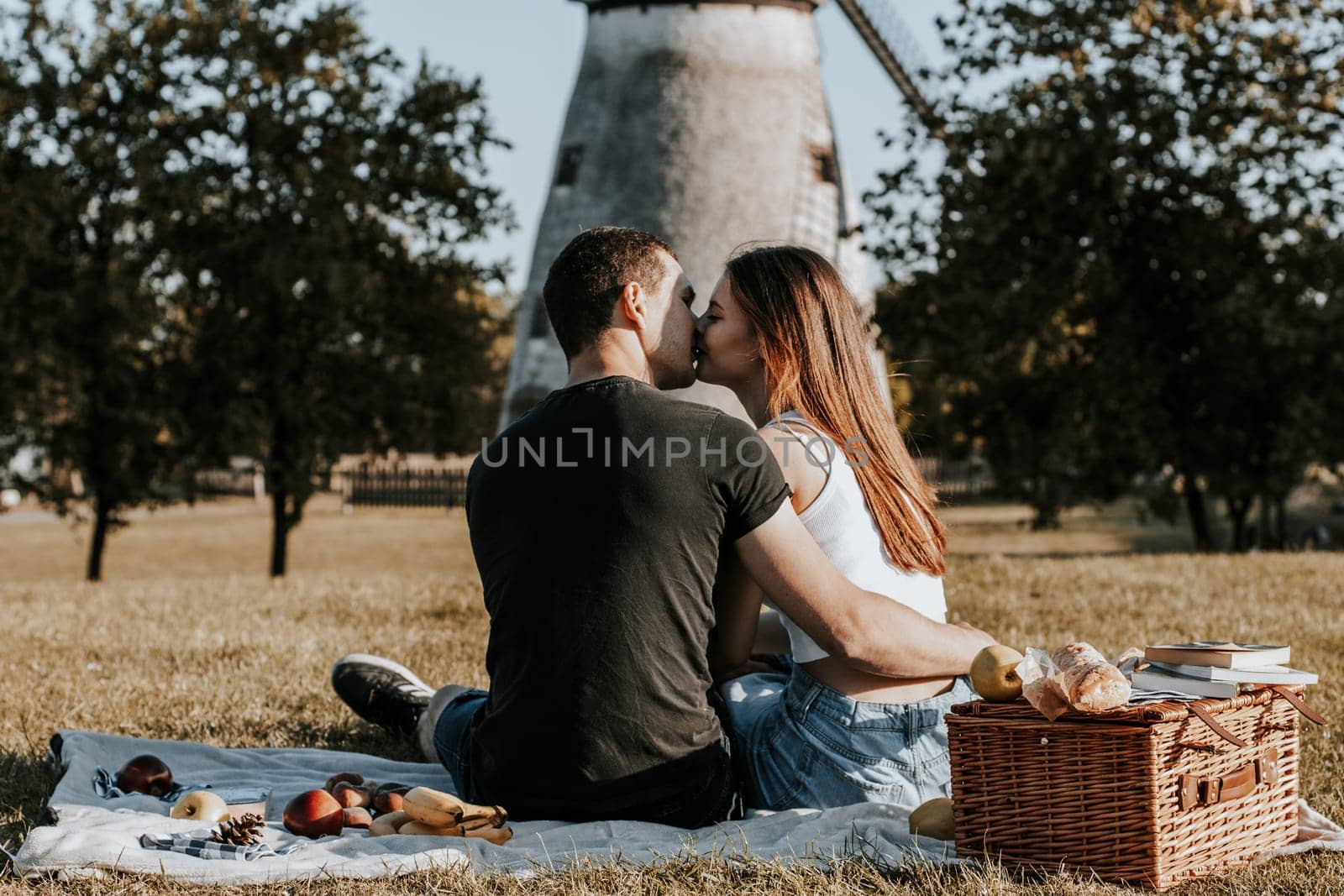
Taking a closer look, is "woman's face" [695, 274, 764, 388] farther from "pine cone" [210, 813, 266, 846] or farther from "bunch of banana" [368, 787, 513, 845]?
"pine cone" [210, 813, 266, 846]

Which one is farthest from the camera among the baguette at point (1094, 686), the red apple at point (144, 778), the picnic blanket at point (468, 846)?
the red apple at point (144, 778)

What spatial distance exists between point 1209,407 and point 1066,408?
1557 millimetres

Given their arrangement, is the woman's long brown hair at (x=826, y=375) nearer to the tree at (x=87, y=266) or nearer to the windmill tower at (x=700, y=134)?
the windmill tower at (x=700, y=134)

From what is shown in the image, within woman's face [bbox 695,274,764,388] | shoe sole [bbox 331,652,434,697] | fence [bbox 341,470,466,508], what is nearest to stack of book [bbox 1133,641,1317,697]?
woman's face [bbox 695,274,764,388]

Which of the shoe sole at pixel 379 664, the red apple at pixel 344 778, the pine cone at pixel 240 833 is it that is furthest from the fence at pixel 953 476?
the pine cone at pixel 240 833

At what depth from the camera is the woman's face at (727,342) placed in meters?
3.27

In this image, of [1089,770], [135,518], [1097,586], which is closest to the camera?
[1089,770]

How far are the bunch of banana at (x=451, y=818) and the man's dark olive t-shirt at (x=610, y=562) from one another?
0.21 meters

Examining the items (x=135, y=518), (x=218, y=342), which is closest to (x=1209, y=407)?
(x=218, y=342)

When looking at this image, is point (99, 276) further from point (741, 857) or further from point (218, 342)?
point (741, 857)

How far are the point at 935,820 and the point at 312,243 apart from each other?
41.4 ft

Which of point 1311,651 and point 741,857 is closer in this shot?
point 741,857

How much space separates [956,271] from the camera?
560 inches

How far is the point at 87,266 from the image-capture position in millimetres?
14883
